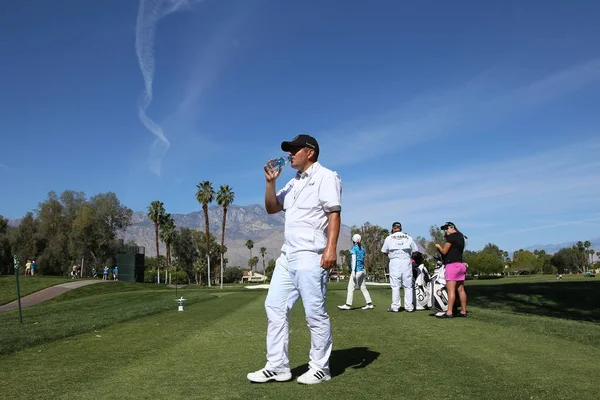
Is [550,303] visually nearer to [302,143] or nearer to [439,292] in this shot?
[439,292]

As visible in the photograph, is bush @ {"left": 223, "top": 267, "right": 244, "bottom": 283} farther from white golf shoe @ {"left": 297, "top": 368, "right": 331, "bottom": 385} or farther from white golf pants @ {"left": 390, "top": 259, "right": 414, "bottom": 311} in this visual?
white golf shoe @ {"left": 297, "top": 368, "right": 331, "bottom": 385}

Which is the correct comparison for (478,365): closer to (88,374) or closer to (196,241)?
(88,374)

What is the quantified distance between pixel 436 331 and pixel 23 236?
85691 millimetres

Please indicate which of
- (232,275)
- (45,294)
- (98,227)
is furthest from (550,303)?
(232,275)

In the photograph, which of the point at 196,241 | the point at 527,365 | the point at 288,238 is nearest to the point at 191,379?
the point at 288,238

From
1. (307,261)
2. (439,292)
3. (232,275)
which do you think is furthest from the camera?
(232,275)

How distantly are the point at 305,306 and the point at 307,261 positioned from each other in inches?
18.4

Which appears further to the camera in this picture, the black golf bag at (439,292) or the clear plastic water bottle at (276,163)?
the black golf bag at (439,292)

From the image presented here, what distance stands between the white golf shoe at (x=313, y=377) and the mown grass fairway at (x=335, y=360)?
99mm

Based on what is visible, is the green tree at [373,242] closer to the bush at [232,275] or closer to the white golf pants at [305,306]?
the bush at [232,275]

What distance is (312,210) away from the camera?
15.7ft

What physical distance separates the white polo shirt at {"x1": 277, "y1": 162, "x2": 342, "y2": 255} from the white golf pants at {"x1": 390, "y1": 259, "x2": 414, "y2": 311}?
25.0 feet

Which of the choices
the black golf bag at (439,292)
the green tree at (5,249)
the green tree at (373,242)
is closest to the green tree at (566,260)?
the green tree at (373,242)

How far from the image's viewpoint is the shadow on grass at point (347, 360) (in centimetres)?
505
